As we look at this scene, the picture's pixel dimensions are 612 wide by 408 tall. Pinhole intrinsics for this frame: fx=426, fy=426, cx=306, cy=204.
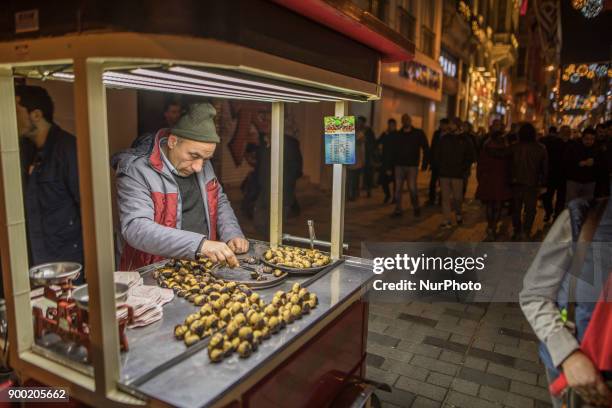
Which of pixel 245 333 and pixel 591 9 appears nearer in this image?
pixel 245 333

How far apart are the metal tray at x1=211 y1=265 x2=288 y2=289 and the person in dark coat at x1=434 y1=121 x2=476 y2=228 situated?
677cm

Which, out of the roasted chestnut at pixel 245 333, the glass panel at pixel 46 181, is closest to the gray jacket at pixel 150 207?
the glass panel at pixel 46 181

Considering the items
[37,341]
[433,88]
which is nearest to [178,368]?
[37,341]

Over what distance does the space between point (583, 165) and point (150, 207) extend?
8.06 metres

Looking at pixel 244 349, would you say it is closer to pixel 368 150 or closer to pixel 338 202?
pixel 338 202

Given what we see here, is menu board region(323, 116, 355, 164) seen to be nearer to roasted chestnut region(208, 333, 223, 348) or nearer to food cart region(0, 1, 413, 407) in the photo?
food cart region(0, 1, 413, 407)

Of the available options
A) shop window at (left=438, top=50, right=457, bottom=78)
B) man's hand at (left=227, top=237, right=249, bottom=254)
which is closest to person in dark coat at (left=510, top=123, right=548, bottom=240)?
man's hand at (left=227, top=237, right=249, bottom=254)

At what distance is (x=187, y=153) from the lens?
264cm

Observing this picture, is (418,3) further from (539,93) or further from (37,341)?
(539,93)

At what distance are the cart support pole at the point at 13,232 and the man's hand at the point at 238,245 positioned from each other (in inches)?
54.0

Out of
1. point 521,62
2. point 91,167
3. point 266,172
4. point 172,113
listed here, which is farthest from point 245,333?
point 521,62

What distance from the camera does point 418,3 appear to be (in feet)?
57.4

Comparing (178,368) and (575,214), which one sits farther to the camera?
(575,214)

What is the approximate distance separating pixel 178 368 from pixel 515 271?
19.7 ft
